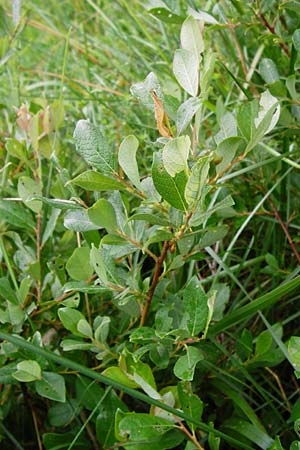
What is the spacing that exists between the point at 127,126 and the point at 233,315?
621 millimetres

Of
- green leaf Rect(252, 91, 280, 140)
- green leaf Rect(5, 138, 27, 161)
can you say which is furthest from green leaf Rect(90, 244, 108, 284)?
green leaf Rect(5, 138, 27, 161)

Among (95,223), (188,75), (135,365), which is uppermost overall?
(188,75)

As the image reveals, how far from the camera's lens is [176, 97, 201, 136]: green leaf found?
651mm

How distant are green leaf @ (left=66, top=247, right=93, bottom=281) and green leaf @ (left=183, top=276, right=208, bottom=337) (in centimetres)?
14

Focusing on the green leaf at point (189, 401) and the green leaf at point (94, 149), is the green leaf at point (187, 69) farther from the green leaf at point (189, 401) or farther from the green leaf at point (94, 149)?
the green leaf at point (189, 401)

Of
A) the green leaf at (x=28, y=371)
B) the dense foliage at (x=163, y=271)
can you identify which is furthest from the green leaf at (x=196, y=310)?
the green leaf at (x=28, y=371)

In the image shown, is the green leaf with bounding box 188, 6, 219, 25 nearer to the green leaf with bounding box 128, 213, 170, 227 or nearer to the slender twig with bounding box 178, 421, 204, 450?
the green leaf with bounding box 128, 213, 170, 227

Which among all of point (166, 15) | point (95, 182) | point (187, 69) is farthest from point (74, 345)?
point (166, 15)

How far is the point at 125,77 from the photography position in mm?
1633

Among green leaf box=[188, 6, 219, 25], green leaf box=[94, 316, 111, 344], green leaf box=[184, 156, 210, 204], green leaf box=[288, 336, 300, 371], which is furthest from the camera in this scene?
green leaf box=[188, 6, 219, 25]

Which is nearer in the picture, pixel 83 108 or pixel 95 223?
pixel 95 223

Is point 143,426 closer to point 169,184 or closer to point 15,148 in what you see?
point 169,184

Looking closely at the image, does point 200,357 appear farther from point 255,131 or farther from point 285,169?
point 285,169

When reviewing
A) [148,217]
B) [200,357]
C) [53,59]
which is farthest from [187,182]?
[53,59]
